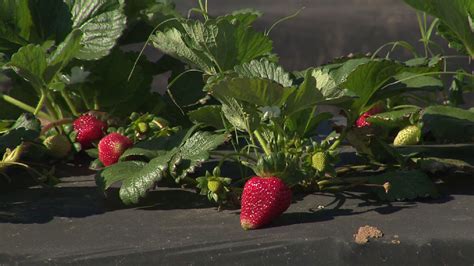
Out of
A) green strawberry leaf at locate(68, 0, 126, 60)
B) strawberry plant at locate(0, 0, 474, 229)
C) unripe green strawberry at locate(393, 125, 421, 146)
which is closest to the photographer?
strawberry plant at locate(0, 0, 474, 229)

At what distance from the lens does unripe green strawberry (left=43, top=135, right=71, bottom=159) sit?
2473 mm

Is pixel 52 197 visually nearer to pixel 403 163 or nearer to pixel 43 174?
pixel 43 174

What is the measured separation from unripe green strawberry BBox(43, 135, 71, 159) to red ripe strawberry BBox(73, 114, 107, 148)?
32 mm

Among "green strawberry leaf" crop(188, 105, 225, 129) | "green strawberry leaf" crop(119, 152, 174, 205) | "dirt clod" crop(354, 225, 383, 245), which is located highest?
"green strawberry leaf" crop(188, 105, 225, 129)

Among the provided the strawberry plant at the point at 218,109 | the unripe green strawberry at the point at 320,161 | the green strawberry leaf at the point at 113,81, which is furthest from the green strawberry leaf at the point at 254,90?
the green strawberry leaf at the point at 113,81

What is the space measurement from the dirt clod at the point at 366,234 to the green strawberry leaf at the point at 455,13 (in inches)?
23.4

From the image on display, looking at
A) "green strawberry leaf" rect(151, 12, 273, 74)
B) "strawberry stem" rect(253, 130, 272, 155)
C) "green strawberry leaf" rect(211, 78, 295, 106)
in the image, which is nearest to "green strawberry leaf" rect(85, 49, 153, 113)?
"green strawberry leaf" rect(151, 12, 273, 74)

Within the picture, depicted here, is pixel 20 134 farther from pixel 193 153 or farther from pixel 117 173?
pixel 193 153

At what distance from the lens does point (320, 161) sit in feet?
6.79

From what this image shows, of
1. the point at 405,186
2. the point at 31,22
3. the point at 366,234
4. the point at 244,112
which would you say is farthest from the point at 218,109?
the point at 31,22

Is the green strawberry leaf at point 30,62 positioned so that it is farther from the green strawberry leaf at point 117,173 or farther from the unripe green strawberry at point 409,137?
the unripe green strawberry at point 409,137

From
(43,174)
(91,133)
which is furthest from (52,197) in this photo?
(91,133)

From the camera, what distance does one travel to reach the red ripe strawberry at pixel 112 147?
230cm

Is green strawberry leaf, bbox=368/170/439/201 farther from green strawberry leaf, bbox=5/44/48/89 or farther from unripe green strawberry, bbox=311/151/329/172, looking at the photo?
green strawberry leaf, bbox=5/44/48/89
